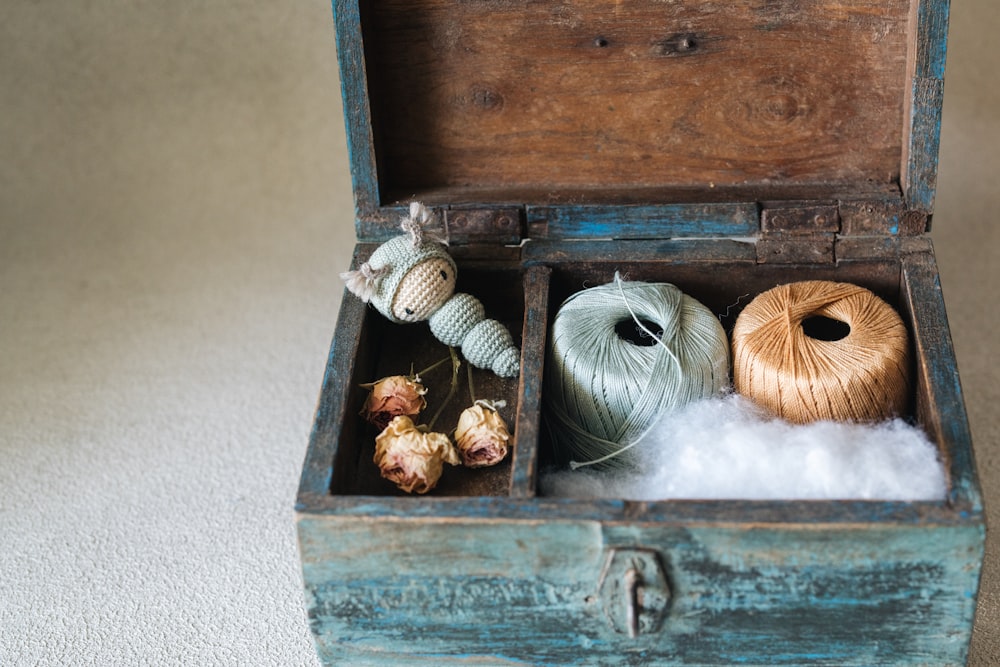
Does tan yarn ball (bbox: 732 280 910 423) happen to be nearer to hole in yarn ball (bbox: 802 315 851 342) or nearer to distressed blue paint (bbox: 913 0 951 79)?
hole in yarn ball (bbox: 802 315 851 342)

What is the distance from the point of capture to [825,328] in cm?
151

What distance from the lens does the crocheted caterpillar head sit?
55.5 inches

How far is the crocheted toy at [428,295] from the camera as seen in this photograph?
1.41 m

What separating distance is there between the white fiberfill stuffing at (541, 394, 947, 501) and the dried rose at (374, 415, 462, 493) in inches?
4.7

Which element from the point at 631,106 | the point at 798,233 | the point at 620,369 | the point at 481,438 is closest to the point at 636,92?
the point at 631,106

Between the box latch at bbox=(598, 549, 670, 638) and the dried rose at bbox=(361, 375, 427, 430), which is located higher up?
the dried rose at bbox=(361, 375, 427, 430)

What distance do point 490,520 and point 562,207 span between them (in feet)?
1.63

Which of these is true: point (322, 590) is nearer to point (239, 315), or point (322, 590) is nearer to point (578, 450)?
point (578, 450)

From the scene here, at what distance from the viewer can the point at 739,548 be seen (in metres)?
1.14

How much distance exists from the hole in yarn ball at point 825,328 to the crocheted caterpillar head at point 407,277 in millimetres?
448

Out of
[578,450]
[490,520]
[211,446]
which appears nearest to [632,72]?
[578,450]

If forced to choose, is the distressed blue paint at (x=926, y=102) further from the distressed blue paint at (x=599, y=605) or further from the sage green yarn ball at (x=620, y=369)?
the distressed blue paint at (x=599, y=605)

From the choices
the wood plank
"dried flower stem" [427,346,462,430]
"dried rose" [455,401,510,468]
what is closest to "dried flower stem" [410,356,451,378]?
"dried flower stem" [427,346,462,430]

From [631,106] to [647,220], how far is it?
145 millimetres
